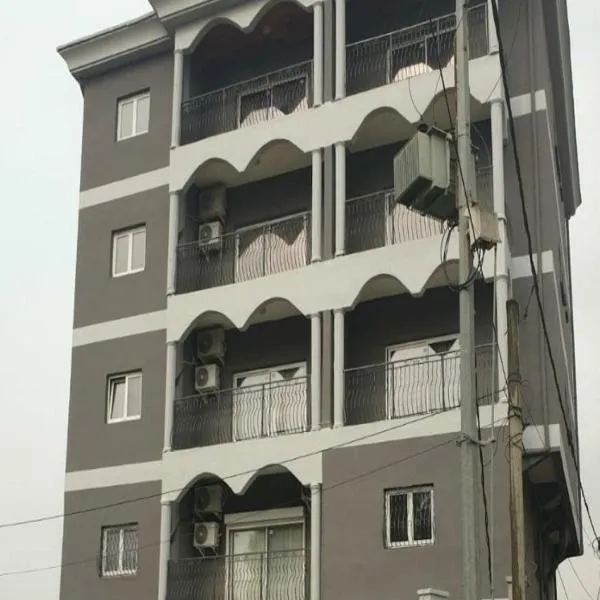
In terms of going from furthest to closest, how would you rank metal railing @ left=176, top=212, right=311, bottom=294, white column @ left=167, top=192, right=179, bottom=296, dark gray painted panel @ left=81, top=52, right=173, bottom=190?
dark gray painted panel @ left=81, top=52, right=173, bottom=190 < white column @ left=167, top=192, right=179, bottom=296 < metal railing @ left=176, top=212, right=311, bottom=294

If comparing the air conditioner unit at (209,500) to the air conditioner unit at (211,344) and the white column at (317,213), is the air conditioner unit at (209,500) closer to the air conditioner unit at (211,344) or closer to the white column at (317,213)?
the air conditioner unit at (211,344)

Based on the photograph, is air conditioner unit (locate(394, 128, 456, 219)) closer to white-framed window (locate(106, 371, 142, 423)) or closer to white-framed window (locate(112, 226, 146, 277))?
white-framed window (locate(106, 371, 142, 423))

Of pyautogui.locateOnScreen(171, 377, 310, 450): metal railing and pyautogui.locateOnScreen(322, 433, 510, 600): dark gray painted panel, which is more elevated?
pyautogui.locateOnScreen(171, 377, 310, 450): metal railing

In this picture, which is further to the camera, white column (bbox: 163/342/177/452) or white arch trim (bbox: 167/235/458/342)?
white column (bbox: 163/342/177/452)

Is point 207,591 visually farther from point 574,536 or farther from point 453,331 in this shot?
point 574,536

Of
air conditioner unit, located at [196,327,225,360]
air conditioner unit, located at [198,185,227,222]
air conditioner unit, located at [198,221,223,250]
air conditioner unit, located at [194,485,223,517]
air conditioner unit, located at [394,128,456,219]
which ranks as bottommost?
air conditioner unit, located at [194,485,223,517]

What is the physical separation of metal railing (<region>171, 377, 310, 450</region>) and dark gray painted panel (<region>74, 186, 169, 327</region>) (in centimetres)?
239

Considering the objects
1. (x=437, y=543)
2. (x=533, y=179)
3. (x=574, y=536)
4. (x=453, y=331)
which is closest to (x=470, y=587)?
(x=437, y=543)

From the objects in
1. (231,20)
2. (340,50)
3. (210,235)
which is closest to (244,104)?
(231,20)

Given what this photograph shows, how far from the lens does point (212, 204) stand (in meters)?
26.2

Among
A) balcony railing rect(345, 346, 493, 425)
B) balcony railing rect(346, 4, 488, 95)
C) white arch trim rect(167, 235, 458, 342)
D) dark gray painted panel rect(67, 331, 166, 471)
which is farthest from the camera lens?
dark gray painted panel rect(67, 331, 166, 471)

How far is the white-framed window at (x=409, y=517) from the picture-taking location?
21078mm

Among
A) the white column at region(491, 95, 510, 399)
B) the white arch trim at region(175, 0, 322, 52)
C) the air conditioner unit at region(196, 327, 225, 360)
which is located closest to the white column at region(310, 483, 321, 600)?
the white column at region(491, 95, 510, 399)

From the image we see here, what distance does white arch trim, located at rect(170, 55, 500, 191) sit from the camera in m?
22.7
